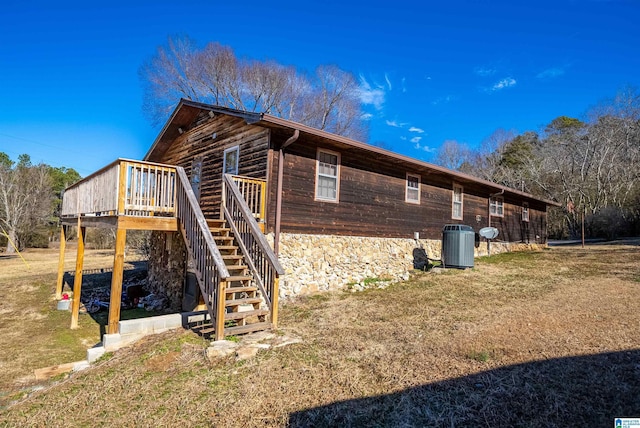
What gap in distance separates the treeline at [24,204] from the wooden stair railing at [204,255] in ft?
72.3

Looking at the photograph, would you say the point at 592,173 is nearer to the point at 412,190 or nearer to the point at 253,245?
the point at 412,190

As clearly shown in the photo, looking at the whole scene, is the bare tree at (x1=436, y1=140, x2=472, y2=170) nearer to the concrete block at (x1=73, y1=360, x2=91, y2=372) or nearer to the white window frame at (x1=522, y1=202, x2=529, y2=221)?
the white window frame at (x1=522, y1=202, x2=529, y2=221)

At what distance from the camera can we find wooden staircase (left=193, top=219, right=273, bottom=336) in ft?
18.1

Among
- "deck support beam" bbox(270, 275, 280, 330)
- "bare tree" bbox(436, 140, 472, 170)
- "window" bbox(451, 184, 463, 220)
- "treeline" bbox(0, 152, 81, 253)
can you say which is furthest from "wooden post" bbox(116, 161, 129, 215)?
"bare tree" bbox(436, 140, 472, 170)

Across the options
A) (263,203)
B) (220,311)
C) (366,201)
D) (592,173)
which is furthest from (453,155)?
(220,311)

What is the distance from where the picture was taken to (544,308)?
6543 millimetres

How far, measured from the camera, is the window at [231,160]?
9.41 m

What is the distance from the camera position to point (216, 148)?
10.4m

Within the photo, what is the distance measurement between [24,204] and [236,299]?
26025 mm

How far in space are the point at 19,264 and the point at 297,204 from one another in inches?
739

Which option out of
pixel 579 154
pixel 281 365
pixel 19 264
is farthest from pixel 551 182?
pixel 19 264

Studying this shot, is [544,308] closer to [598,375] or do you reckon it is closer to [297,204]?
[598,375]

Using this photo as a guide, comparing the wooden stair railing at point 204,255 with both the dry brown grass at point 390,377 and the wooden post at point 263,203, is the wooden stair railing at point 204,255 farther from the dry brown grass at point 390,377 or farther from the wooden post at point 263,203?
the wooden post at point 263,203

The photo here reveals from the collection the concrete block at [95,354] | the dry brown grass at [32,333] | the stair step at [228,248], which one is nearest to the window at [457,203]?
the stair step at [228,248]
